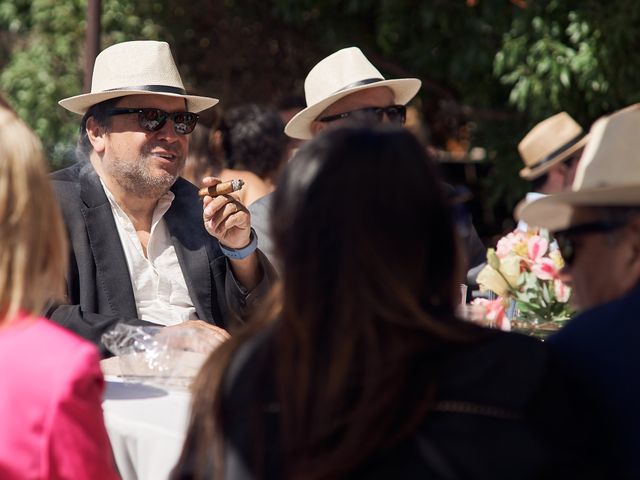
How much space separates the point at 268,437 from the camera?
1563mm

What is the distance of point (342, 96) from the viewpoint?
447 cm

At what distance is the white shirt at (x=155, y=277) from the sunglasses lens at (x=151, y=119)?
0.29 m

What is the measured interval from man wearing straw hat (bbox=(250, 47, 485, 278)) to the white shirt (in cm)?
50

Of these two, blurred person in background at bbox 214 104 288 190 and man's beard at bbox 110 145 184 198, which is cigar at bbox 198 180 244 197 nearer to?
man's beard at bbox 110 145 184 198

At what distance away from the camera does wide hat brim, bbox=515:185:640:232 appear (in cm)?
190

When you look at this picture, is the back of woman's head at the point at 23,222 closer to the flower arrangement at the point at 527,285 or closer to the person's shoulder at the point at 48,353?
the person's shoulder at the point at 48,353

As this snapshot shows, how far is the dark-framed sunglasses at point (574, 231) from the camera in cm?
189

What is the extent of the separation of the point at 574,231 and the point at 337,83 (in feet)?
8.84

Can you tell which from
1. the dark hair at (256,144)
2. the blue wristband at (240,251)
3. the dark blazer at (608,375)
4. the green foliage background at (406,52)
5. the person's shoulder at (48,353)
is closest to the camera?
the dark blazer at (608,375)

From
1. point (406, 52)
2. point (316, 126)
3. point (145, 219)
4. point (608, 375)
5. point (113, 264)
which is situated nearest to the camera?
point (608, 375)

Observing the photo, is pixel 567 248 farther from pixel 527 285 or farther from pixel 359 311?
pixel 527 285

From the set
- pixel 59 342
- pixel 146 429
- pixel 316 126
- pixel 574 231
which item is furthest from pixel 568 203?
pixel 316 126

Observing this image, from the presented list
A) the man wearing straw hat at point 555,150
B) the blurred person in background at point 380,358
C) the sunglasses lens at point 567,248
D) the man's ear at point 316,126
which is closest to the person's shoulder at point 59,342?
the blurred person in background at point 380,358

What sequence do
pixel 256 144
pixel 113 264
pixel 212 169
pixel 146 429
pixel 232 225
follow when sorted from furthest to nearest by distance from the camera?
pixel 212 169 < pixel 256 144 < pixel 113 264 < pixel 232 225 < pixel 146 429
